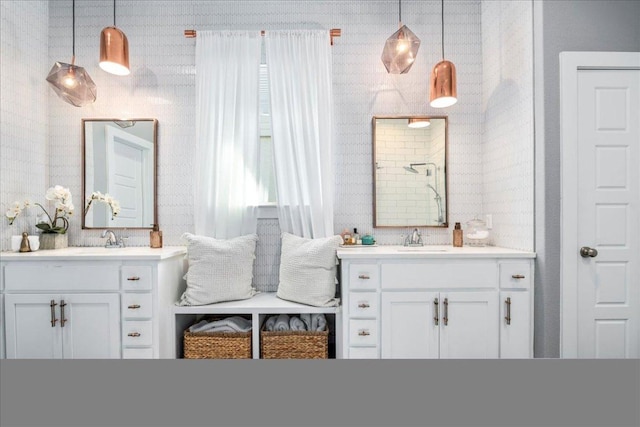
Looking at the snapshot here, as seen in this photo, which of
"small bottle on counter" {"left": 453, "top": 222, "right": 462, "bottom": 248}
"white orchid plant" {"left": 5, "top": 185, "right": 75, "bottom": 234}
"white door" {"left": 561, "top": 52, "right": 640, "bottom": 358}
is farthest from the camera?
"small bottle on counter" {"left": 453, "top": 222, "right": 462, "bottom": 248}

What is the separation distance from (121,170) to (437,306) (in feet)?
8.55

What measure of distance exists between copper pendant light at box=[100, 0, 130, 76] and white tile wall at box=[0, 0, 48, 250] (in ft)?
2.45

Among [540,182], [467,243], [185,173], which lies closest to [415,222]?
[467,243]

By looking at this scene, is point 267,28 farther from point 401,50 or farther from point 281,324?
point 281,324

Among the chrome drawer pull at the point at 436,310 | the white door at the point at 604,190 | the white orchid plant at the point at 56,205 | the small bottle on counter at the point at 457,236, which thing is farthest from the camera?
the small bottle on counter at the point at 457,236

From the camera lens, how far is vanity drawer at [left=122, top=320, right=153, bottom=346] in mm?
2223

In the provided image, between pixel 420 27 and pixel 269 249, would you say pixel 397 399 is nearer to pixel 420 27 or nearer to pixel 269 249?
pixel 269 249

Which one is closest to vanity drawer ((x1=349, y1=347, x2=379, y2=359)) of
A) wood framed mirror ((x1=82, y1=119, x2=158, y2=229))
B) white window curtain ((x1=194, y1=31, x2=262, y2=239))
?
white window curtain ((x1=194, y1=31, x2=262, y2=239))

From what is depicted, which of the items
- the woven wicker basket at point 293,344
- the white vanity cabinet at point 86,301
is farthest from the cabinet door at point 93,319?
the woven wicker basket at point 293,344

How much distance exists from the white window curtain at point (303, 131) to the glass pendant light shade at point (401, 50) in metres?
0.51

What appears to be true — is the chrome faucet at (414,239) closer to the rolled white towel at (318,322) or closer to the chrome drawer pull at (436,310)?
the chrome drawer pull at (436,310)

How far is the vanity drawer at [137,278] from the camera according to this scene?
2230mm

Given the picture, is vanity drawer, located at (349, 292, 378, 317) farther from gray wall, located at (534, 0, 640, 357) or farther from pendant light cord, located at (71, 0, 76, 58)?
pendant light cord, located at (71, 0, 76, 58)

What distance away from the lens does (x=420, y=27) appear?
2.89m
